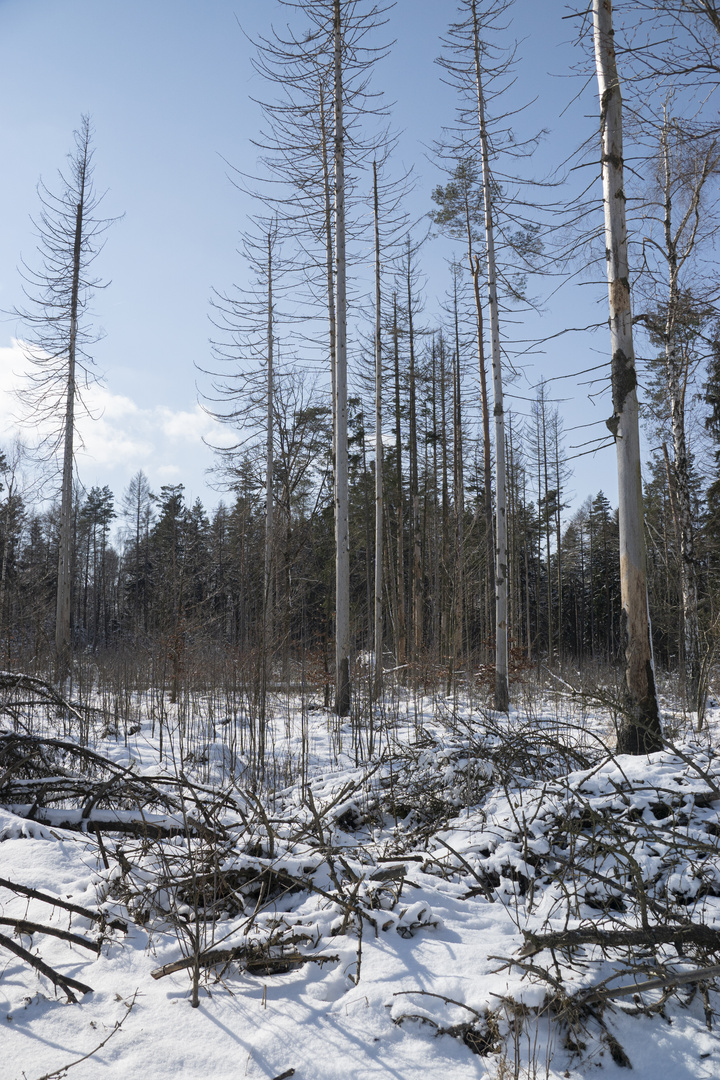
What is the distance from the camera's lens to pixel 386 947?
9.16 feet

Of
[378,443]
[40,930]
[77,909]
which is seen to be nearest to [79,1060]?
[40,930]

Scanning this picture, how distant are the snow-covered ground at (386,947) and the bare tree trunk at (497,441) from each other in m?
4.71

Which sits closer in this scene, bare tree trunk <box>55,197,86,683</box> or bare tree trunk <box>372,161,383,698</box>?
bare tree trunk <box>372,161,383,698</box>

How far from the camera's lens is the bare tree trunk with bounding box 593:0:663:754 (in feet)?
16.3

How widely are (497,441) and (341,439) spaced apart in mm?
2483

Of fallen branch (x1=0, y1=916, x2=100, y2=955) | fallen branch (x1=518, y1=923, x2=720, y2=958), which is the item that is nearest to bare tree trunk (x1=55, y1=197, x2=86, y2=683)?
fallen branch (x1=0, y1=916, x2=100, y2=955)

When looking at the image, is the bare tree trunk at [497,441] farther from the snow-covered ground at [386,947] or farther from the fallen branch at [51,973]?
the fallen branch at [51,973]

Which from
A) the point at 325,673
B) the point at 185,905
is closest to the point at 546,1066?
the point at 185,905

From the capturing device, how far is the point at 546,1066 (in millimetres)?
2113

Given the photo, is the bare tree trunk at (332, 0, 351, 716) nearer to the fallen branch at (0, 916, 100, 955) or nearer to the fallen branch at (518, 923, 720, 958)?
the fallen branch at (0, 916, 100, 955)

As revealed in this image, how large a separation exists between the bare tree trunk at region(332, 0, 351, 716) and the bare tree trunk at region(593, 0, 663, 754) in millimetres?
4595

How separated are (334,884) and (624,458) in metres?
4.07

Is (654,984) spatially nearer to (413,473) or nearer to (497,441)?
(497,441)

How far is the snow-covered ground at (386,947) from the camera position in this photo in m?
2.15
